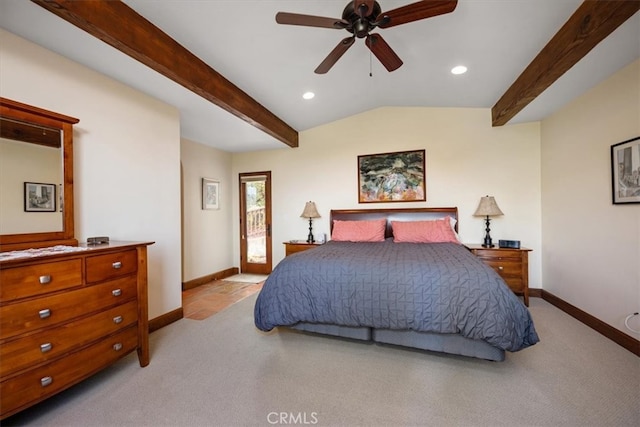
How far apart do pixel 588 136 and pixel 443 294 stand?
8.36 feet

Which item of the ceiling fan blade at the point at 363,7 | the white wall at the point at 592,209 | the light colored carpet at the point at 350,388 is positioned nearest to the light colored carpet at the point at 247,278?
the light colored carpet at the point at 350,388

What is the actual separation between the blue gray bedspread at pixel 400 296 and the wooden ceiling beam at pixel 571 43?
185 centimetres

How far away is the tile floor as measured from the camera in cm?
339

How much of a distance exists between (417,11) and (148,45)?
77.6 inches

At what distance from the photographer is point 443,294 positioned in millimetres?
2047

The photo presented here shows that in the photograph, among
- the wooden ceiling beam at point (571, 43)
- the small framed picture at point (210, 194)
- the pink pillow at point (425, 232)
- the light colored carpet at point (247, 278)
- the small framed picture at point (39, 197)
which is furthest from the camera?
the light colored carpet at point (247, 278)

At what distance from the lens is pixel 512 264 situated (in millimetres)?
3432

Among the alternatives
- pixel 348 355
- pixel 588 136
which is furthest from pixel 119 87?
pixel 588 136

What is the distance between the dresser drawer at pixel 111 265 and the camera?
5.89ft

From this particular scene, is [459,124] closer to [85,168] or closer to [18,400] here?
[85,168]

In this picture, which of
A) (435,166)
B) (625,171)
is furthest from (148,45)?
(625,171)

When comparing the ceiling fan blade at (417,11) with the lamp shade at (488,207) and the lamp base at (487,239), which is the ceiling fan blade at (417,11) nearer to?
the lamp shade at (488,207)

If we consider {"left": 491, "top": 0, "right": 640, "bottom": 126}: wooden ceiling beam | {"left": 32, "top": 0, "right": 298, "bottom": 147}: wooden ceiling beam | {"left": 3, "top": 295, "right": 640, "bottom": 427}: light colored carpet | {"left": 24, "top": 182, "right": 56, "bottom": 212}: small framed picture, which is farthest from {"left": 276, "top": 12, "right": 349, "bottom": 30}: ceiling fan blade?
{"left": 3, "top": 295, "right": 640, "bottom": 427}: light colored carpet

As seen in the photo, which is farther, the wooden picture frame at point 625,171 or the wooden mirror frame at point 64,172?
the wooden picture frame at point 625,171
